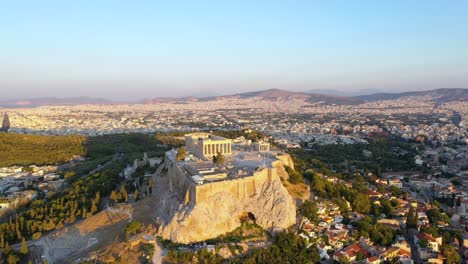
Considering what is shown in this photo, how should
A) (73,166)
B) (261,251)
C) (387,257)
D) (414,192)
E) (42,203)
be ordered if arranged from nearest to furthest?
(261,251) < (387,257) < (42,203) < (414,192) < (73,166)

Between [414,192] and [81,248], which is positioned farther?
[414,192]

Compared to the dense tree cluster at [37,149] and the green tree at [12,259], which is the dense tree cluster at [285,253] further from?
the dense tree cluster at [37,149]

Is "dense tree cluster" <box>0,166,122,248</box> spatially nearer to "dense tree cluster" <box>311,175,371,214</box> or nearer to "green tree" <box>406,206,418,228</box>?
"dense tree cluster" <box>311,175,371,214</box>

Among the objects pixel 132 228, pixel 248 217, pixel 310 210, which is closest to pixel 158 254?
pixel 132 228

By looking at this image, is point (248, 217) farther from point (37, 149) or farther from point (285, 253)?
point (37, 149)

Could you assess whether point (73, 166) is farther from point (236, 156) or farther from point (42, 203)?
point (236, 156)

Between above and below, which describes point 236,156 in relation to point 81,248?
above

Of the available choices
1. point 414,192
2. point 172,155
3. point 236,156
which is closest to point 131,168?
point 172,155

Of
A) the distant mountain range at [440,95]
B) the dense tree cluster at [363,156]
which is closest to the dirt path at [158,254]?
the dense tree cluster at [363,156]
